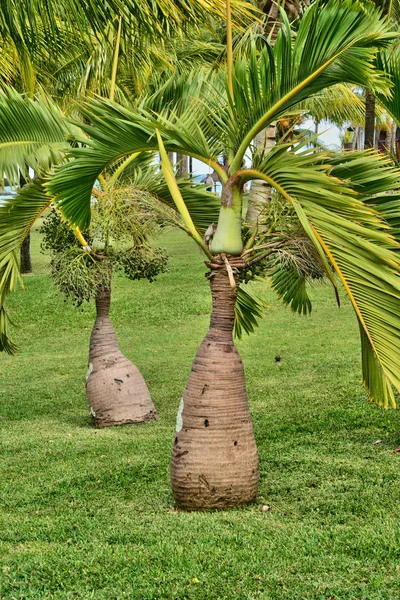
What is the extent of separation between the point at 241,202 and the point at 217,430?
155cm

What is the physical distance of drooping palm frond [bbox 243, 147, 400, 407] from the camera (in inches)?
194

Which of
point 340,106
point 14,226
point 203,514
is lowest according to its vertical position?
point 203,514

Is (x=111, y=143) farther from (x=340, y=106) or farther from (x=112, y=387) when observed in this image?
(x=340, y=106)

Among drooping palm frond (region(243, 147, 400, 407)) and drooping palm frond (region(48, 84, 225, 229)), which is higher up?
drooping palm frond (region(48, 84, 225, 229))

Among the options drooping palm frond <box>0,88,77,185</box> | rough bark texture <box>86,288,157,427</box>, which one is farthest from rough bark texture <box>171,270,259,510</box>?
rough bark texture <box>86,288,157,427</box>

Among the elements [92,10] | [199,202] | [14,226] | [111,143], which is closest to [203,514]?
[111,143]

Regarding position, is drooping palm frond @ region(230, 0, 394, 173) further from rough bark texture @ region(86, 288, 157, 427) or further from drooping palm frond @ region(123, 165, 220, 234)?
rough bark texture @ region(86, 288, 157, 427)

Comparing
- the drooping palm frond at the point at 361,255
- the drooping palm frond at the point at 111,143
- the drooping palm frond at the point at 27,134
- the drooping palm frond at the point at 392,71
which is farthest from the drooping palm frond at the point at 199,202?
the drooping palm frond at the point at 361,255

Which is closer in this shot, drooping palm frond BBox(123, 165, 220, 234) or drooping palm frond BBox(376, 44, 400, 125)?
drooping palm frond BBox(376, 44, 400, 125)

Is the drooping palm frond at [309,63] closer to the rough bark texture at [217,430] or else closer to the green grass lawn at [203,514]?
the rough bark texture at [217,430]

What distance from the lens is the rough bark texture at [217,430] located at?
18.4 feet

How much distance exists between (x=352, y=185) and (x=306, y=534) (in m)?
2.29

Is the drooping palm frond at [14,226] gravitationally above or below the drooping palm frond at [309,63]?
below

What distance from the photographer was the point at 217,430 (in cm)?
564
